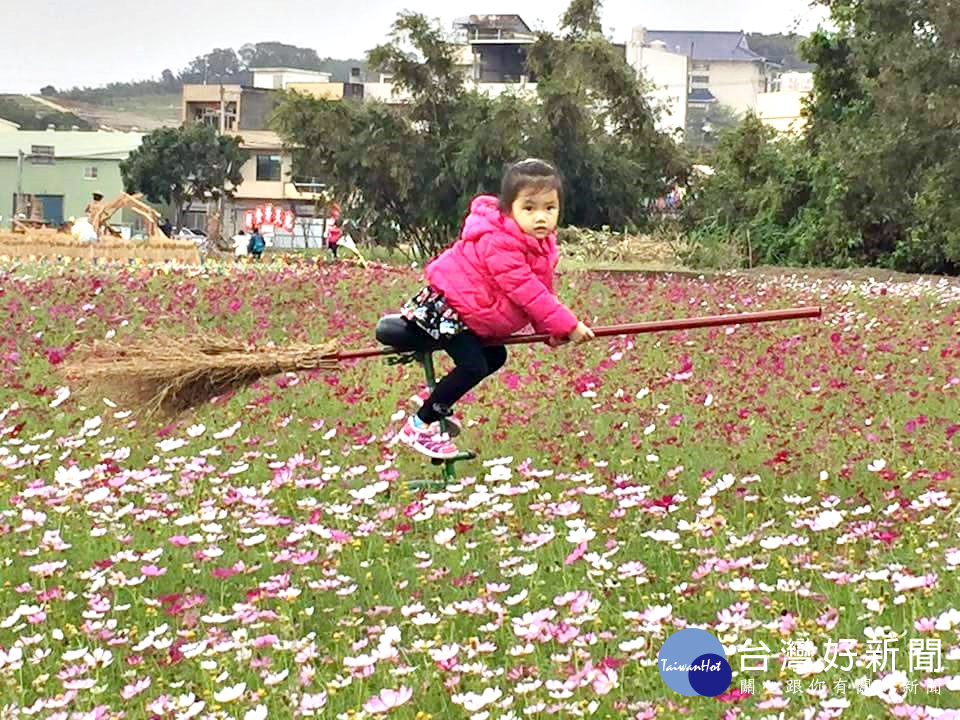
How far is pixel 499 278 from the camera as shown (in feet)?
17.0

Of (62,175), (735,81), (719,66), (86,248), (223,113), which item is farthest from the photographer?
(719,66)

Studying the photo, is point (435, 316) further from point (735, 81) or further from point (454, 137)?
point (735, 81)

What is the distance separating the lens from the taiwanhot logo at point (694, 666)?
127 inches

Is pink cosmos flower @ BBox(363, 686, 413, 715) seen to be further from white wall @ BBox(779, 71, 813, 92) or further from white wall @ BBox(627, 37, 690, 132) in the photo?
white wall @ BBox(779, 71, 813, 92)

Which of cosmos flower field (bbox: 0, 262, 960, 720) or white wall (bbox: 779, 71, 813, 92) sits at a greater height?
white wall (bbox: 779, 71, 813, 92)

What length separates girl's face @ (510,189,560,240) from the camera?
514cm

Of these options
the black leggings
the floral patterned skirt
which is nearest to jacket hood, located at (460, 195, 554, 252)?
the floral patterned skirt

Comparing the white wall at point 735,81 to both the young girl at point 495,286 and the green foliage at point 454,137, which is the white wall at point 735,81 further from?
the young girl at point 495,286

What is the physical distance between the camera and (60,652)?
387 cm

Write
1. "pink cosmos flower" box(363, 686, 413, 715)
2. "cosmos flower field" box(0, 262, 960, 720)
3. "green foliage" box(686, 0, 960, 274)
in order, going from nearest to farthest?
"pink cosmos flower" box(363, 686, 413, 715), "cosmos flower field" box(0, 262, 960, 720), "green foliage" box(686, 0, 960, 274)

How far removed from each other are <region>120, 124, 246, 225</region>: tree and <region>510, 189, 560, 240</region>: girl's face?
57.6m

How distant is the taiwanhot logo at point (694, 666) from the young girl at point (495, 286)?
1.94 metres

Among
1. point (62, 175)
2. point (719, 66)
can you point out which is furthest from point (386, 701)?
point (719, 66)

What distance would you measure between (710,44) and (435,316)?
381 feet
